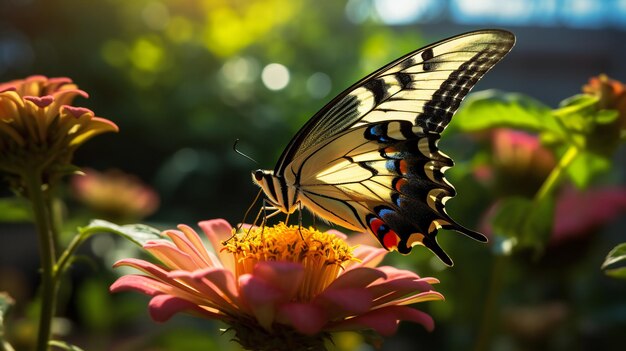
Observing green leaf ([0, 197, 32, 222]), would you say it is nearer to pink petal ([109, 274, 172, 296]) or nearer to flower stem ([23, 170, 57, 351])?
flower stem ([23, 170, 57, 351])

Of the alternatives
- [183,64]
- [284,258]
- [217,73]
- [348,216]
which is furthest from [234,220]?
[284,258]

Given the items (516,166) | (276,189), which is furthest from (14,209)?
(516,166)

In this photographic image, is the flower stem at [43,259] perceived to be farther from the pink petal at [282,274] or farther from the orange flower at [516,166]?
the orange flower at [516,166]

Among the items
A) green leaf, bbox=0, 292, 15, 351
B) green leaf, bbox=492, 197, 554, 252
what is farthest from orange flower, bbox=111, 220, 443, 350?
green leaf, bbox=492, 197, 554, 252

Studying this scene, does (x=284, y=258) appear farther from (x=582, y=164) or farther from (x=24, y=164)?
(x=582, y=164)

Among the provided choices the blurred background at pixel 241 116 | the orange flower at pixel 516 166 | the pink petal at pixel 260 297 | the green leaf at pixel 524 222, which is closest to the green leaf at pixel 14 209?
the blurred background at pixel 241 116

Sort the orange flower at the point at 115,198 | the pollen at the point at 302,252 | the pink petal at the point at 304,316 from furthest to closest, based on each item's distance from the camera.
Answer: the orange flower at the point at 115,198 < the pollen at the point at 302,252 < the pink petal at the point at 304,316

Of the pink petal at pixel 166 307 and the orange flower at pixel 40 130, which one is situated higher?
the orange flower at pixel 40 130
